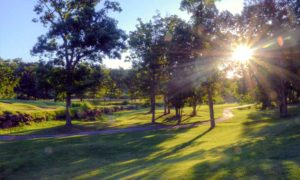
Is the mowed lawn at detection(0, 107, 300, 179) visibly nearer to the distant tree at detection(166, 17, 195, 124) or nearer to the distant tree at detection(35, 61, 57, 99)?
the distant tree at detection(35, 61, 57, 99)

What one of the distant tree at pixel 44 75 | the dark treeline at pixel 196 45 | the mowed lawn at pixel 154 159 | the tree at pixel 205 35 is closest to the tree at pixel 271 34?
the dark treeline at pixel 196 45

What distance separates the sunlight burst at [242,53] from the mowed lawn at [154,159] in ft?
46.7

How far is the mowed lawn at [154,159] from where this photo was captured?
28.9 ft

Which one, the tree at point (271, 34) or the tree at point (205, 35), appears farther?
the tree at point (205, 35)

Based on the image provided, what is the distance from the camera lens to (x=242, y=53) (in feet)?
109

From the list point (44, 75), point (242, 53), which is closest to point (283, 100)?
point (242, 53)

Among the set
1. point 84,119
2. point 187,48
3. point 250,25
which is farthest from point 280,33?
point 84,119

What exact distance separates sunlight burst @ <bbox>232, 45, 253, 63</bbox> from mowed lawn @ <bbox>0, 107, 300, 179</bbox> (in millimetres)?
14232

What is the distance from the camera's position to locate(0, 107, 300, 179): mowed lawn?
8811mm

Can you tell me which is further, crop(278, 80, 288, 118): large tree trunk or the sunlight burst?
crop(278, 80, 288, 118): large tree trunk

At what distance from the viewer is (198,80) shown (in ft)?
105

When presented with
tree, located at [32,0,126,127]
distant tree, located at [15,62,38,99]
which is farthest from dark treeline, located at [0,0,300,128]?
distant tree, located at [15,62,38,99]

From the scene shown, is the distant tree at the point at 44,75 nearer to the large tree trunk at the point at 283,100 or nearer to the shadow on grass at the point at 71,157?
the shadow on grass at the point at 71,157

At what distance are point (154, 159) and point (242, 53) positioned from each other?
73.1 ft
